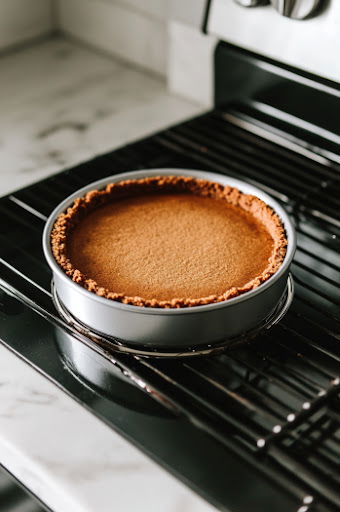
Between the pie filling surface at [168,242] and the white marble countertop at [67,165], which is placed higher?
the pie filling surface at [168,242]

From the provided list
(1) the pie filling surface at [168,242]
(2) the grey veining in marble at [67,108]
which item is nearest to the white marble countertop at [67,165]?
(2) the grey veining in marble at [67,108]

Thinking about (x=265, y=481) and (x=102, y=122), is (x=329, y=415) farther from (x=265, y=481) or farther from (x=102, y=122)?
(x=102, y=122)

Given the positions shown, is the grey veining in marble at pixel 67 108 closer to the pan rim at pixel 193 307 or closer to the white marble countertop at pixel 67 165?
the white marble countertop at pixel 67 165

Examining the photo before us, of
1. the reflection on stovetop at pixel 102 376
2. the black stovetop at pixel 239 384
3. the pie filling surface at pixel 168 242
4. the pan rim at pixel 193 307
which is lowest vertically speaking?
the reflection on stovetop at pixel 102 376

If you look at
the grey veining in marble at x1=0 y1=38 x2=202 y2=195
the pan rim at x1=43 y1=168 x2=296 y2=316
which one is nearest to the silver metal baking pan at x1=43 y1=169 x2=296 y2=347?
the pan rim at x1=43 y1=168 x2=296 y2=316

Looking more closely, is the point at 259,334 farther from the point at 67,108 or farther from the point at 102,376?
the point at 67,108

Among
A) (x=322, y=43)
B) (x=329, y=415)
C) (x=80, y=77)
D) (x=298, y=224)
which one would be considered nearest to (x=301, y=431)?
(x=329, y=415)

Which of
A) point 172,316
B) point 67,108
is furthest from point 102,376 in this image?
point 67,108
